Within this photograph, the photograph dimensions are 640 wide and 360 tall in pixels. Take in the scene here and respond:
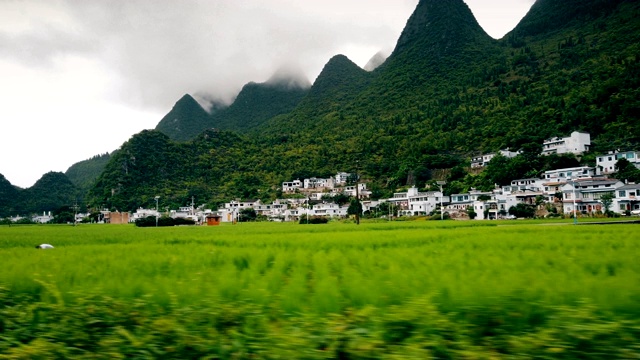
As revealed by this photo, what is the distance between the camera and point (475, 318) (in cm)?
285

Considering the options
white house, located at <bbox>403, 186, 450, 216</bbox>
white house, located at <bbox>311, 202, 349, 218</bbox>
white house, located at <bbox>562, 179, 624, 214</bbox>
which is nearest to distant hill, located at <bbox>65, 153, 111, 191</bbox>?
white house, located at <bbox>311, 202, 349, 218</bbox>

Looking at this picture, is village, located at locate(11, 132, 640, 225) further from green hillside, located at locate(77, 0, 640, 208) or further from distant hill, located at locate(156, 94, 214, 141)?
distant hill, located at locate(156, 94, 214, 141)

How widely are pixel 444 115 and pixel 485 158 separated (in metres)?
26.0

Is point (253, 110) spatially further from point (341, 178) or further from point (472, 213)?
point (472, 213)

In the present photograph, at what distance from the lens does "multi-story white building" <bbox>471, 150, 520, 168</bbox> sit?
64.6m

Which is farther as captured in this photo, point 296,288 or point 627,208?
point 627,208

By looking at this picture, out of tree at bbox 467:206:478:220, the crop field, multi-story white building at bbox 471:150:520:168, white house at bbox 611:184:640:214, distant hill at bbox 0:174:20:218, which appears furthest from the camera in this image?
distant hill at bbox 0:174:20:218

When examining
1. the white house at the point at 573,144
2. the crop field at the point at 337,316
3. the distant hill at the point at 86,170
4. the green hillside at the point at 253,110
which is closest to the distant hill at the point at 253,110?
the green hillside at the point at 253,110

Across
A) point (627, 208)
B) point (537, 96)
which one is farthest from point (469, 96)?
point (627, 208)

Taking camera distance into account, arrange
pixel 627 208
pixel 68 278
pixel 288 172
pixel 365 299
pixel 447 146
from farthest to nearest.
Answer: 1. pixel 288 172
2. pixel 447 146
3. pixel 627 208
4. pixel 68 278
5. pixel 365 299

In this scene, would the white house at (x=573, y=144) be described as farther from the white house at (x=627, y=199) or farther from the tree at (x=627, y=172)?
the white house at (x=627, y=199)

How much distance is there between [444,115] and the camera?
8981 centimetres

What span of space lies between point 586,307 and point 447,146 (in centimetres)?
7931

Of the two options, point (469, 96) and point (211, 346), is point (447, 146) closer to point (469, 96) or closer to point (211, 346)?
point (469, 96)
